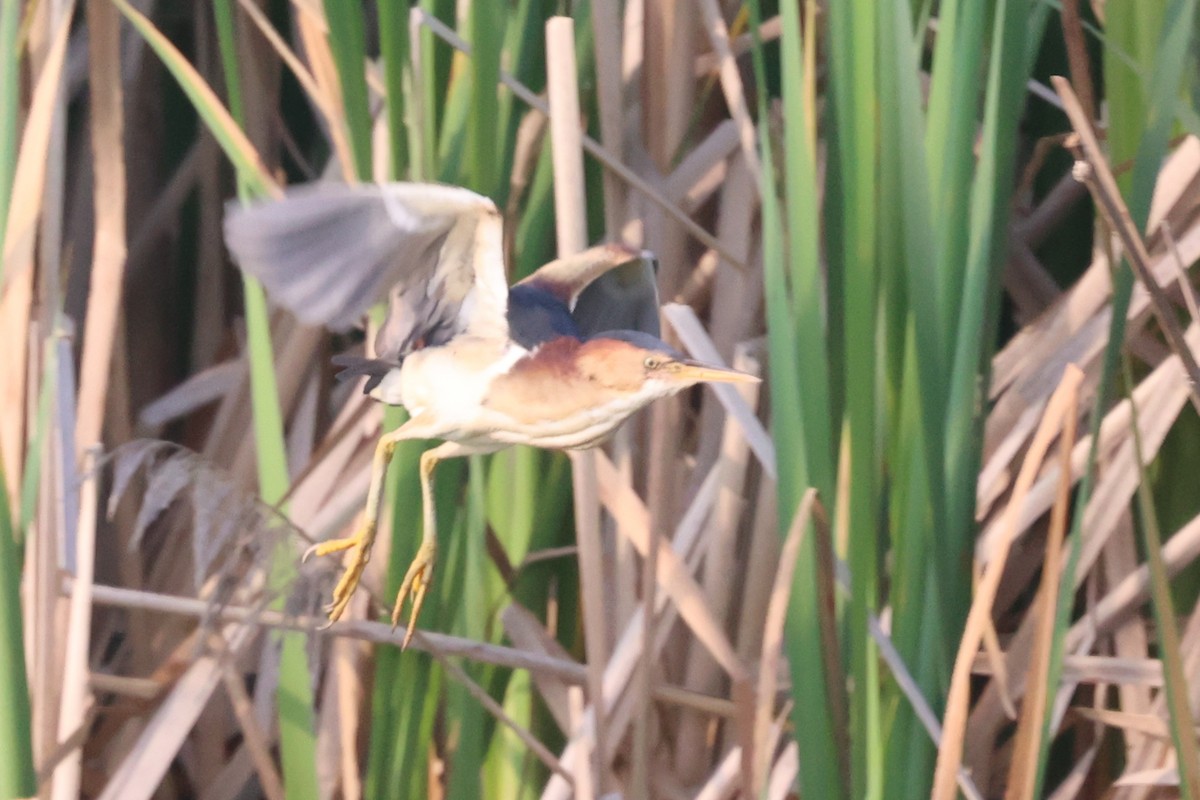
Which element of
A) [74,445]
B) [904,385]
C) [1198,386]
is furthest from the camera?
[74,445]

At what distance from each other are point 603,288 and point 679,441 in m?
0.23

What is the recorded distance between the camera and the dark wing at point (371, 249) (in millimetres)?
633

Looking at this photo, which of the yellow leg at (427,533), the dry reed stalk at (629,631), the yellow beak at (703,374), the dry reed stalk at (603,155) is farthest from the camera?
the dry reed stalk at (629,631)

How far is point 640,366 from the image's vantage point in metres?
0.58

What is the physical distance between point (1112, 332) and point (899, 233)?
0.11m

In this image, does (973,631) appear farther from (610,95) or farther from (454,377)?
(610,95)

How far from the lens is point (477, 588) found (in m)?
0.87

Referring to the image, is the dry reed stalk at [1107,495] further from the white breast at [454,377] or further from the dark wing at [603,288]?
the white breast at [454,377]

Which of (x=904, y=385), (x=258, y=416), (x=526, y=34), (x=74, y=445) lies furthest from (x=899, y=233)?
(x=74, y=445)

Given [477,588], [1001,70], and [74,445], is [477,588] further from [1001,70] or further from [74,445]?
[1001,70]

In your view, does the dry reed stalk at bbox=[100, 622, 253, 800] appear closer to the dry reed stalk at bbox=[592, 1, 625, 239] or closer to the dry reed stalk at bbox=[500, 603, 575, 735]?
the dry reed stalk at bbox=[500, 603, 575, 735]

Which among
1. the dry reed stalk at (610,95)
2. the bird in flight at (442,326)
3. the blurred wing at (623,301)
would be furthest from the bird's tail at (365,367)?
the dry reed stalk at (610,95)

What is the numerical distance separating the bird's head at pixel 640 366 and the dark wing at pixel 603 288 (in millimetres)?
68

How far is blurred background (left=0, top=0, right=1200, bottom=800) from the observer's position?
0.72 m
